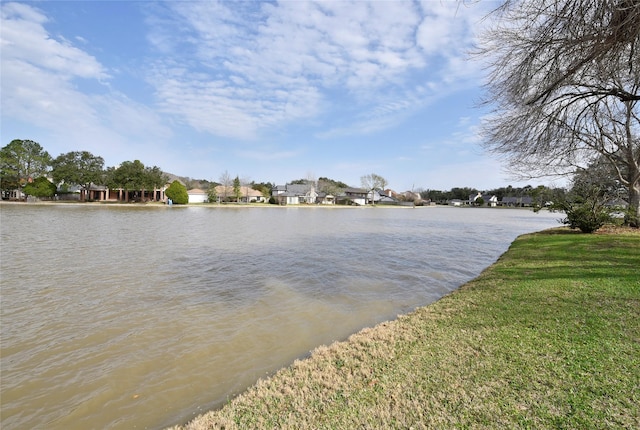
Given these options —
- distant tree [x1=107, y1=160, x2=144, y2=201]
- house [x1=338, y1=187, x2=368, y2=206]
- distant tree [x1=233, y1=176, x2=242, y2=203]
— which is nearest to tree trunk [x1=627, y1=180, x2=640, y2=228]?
distant tree [x1=107, y1=160, x2=144, y2=201]

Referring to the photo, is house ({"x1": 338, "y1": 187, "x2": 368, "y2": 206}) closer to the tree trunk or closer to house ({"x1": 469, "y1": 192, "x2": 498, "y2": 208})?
house ({"x1": 469, "y1": 192, "x2": 498, "y2": 208})

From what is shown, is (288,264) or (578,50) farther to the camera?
(288,264)

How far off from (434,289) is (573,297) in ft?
9.69

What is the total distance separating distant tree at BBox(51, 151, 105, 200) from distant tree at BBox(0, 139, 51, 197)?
2.57 meters

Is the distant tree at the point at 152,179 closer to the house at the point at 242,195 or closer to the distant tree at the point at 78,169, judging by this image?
the distant tree at the point at 78,169

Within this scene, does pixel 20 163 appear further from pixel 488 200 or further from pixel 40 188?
pixel 488 200

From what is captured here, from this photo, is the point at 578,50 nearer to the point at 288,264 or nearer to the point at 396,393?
the point at 396,393

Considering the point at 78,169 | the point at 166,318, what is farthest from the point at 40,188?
the point at 166,318

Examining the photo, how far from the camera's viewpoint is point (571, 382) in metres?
2.92

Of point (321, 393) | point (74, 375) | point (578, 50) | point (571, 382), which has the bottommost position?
point (74, 375)

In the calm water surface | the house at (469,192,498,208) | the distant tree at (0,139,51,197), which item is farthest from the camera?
the house at (469,192,498,208)

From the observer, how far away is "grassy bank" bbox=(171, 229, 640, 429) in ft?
8.39

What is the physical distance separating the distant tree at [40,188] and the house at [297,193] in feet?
142

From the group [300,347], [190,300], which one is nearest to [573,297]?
[300,347]
